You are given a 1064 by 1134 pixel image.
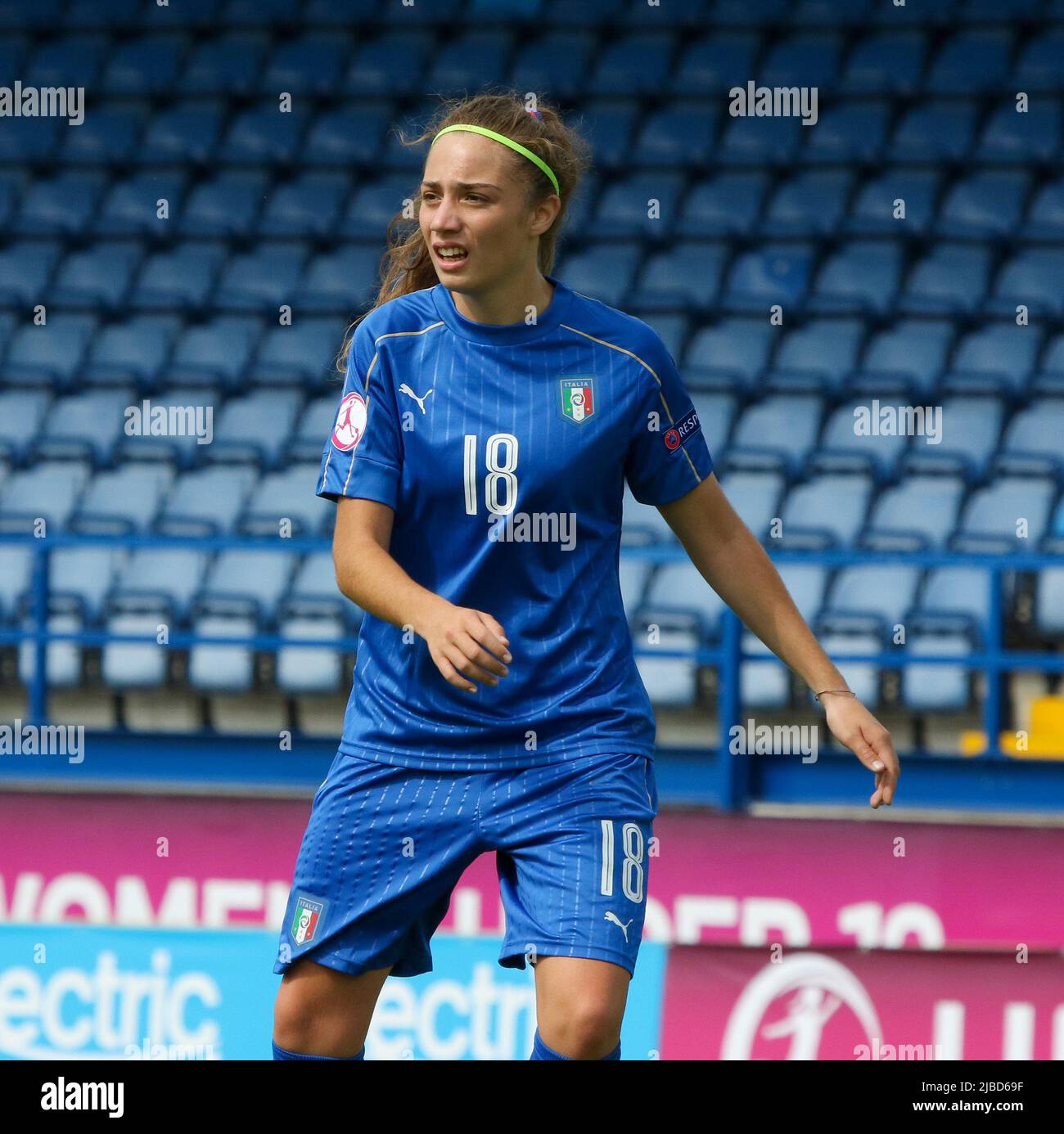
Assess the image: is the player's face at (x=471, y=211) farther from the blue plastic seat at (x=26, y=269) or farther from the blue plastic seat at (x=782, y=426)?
the blue plastic seat at (x=26, y=269)

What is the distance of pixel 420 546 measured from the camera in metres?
2.77

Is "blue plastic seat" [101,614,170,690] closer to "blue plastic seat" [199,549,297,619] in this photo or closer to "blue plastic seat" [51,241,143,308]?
"blue plastic seat" [199,549,297,619]

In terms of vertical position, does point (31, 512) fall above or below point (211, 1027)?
above

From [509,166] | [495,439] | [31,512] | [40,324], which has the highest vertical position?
[40,324]

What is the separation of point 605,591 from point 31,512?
5.92 m

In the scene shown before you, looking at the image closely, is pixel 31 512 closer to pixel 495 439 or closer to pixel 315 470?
pixel 315 470

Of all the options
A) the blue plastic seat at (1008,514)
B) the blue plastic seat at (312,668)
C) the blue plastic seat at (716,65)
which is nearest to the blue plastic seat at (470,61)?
the blue plastic seat at (716,65)

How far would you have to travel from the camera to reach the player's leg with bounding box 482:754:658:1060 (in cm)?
260

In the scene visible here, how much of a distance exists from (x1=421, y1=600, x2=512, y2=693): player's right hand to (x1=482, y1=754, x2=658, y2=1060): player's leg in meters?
0.33

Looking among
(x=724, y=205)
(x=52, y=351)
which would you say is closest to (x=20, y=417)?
(x=52, y=351)

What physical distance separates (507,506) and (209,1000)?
108 inches

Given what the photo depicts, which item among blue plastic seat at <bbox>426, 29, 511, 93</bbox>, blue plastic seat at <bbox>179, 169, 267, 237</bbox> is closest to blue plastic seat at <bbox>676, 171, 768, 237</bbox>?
blue plastic seat at <bbox>426, 29, 511, 93</bbox>

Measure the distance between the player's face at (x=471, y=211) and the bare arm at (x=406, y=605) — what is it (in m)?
0.38
